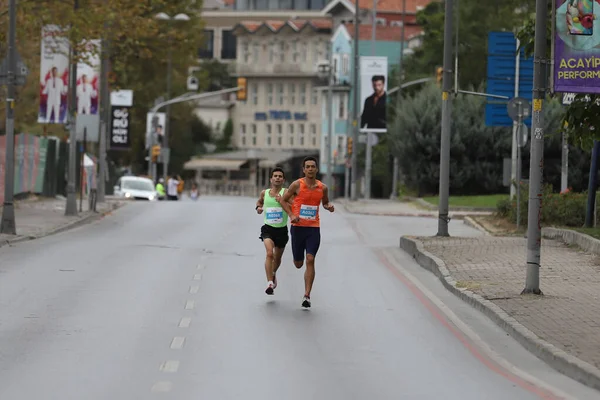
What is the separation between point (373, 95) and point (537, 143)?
4457 cm

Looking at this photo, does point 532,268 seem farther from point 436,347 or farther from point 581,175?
point 581,175

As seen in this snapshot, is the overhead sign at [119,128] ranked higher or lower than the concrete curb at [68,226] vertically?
higher

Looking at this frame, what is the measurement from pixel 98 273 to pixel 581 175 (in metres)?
40.0

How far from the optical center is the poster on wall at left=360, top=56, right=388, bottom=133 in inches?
2469

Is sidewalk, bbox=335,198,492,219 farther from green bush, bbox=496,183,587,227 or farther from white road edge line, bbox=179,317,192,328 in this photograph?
white road edge line, bbox=179,317,192,328

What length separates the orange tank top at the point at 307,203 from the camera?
1811 cm

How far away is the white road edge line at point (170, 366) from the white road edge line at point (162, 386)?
26.8 inches

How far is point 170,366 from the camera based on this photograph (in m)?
12.7

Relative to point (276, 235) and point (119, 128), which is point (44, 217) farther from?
point (119, 128)

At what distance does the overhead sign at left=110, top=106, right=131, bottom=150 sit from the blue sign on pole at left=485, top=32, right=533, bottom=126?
2615 cm

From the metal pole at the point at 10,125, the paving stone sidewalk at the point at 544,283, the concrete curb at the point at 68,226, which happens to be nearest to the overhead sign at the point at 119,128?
the concrete curb at the point at 68,226

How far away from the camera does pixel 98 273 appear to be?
895 inches

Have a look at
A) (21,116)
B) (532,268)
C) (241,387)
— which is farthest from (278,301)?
(21,116)

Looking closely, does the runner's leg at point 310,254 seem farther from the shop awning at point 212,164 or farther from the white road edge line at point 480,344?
the shop awning at point 212,164
